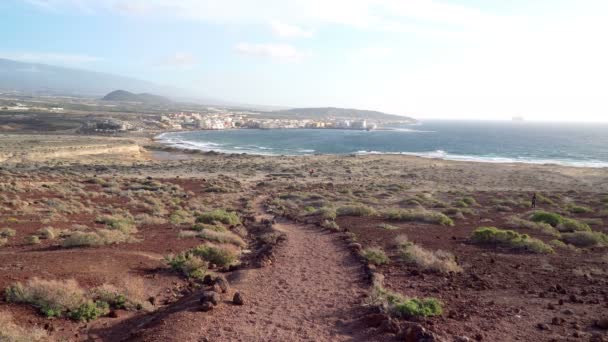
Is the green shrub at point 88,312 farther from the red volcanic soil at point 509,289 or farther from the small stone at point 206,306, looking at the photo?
the red volcanic soil at point 509,289

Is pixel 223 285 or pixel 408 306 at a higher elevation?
pixel 408 306

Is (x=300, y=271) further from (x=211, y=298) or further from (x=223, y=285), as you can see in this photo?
(x=211, y=298)

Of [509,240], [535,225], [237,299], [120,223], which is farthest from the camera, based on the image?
[535,225]

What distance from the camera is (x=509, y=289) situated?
10.4m

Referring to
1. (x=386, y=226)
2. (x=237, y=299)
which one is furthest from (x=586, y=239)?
(x=237, y=299)

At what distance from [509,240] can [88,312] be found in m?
14.2

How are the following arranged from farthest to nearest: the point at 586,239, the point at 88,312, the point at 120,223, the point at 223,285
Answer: the point at 586,239 → the point at 120,223 → the point at 223,285 → the point at 88,312

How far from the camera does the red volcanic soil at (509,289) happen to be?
7.86 meters

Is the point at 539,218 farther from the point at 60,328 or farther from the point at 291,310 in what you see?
the point at 60,328

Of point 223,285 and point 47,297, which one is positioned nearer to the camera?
point 47,297

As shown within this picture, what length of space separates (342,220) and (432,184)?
2440 cm

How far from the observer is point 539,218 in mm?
21250

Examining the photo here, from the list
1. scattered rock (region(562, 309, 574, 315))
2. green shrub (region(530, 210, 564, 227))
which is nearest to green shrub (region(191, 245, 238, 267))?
scattered rock (region(562, 309, 574, 315))

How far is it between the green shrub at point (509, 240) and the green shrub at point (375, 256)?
499 cm
